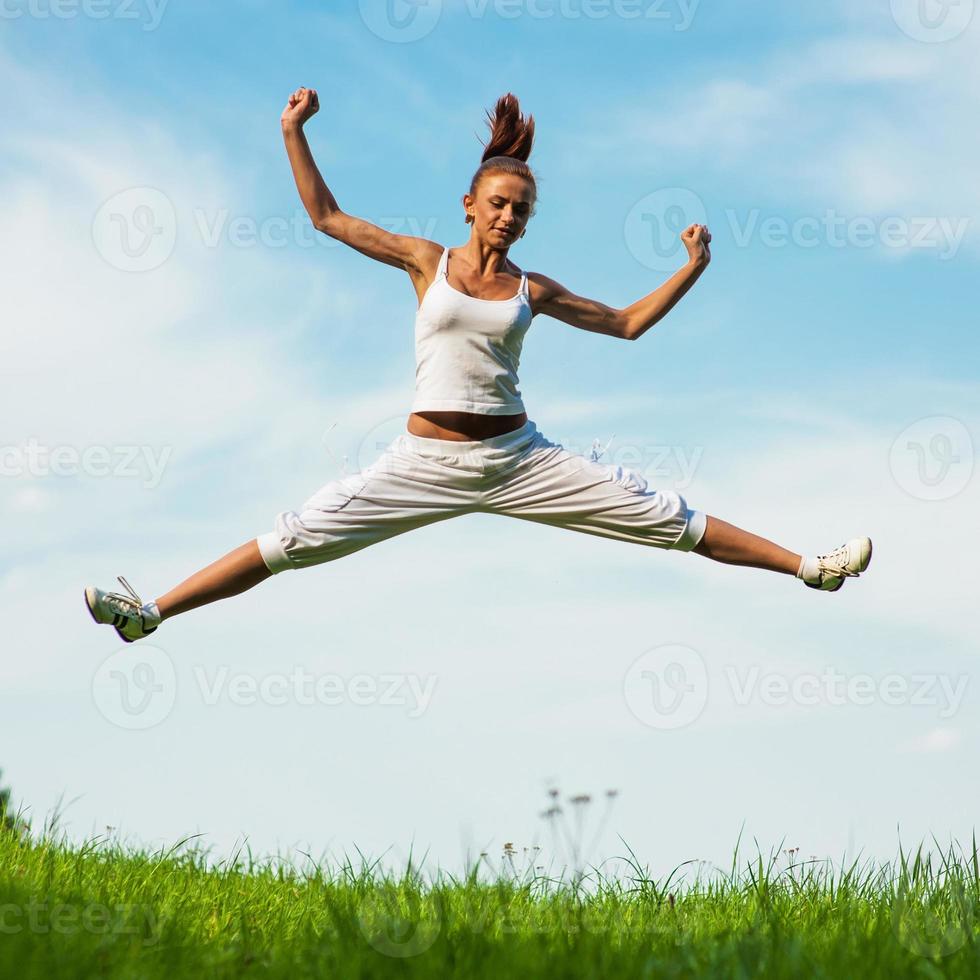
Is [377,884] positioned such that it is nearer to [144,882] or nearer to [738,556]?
[144,882]

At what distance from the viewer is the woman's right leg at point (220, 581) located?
18.6 feet

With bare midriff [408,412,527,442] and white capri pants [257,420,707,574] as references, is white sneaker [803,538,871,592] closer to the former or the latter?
white capri pants [257,420,707,574]

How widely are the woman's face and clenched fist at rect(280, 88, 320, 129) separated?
93 centimetres

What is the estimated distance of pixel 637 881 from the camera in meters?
5.37

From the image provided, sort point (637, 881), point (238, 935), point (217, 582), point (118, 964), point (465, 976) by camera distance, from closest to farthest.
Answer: point (465, 976) → point (118, 964) → point (238, 935) → point (637, 881) → point (217, 582)

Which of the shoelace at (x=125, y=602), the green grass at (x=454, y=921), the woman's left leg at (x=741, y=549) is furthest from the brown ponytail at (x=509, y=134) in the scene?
the green grass at (x=454, y=921)

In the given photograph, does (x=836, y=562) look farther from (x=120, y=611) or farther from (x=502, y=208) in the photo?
(x=120, y=611)

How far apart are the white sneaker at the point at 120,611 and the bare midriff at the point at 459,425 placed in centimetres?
163

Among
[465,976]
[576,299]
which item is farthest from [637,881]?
[576,299]

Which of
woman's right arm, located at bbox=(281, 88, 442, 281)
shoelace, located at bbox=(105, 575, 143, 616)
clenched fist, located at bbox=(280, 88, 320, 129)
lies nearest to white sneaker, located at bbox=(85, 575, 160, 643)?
shoelace, located at bbox=(105, 575, 143, 616)

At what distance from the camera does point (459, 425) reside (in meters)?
5.74

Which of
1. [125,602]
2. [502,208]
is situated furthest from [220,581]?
[502,208]

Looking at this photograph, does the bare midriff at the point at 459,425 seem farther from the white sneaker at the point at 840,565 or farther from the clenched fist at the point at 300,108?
the white sneaker at the point at 840,565

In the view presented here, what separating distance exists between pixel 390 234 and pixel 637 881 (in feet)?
11.0
